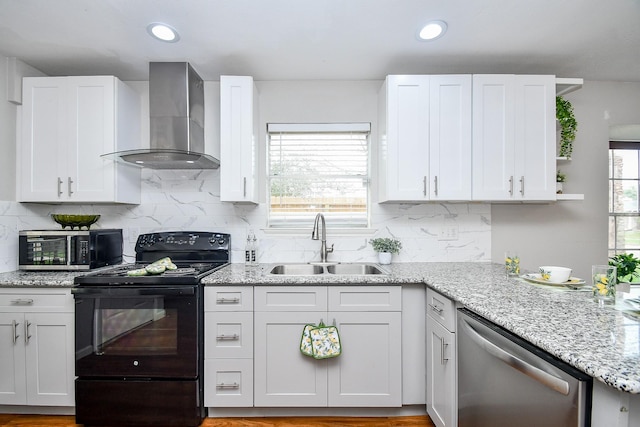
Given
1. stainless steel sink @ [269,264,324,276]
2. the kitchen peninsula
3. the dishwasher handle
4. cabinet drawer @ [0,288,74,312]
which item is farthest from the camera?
stainless steel sink @ [269,264,324,276]

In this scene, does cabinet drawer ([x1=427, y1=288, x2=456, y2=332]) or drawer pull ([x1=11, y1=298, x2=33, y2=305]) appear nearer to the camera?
cabinet drawer ([x1=427, y1=288, x2=456, y2=332])

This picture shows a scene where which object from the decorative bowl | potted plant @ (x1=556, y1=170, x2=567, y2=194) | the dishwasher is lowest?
the dishwasher

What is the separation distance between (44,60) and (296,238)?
7.58ft

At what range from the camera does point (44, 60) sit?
7.57 feet

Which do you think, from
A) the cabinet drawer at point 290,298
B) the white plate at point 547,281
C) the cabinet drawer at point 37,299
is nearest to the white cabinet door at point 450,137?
the white plate at point 547,281

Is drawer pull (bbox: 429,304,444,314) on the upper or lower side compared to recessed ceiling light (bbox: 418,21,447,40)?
lower

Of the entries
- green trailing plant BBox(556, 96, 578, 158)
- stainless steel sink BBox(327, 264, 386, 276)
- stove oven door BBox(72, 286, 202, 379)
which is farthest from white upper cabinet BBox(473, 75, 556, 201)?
stove oven door BBox(72, 286, 202, 379)

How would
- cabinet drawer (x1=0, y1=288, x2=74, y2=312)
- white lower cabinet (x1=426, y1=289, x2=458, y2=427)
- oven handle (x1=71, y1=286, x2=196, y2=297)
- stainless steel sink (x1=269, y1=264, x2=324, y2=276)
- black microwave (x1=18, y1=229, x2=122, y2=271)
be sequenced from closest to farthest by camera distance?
white lower cabinet (x1=426, y1=289, x2=458, y2=427) < oven handle (x1=71, y1=286, x2=196, y2=297) < cabinet drawer (x1=0, y1=288, x2=74, y2=312) < black microwave (x1=18, y1=229, x2=122, y2=271) < stainless steel sink (x1=269, y1=264, x2=324, y2=276)

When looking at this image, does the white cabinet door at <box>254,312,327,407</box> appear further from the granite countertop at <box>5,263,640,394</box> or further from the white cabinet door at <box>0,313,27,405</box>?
the white cabinet door at <box>0,313,27,405</box>

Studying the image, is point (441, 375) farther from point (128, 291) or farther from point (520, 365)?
point (128, 291)

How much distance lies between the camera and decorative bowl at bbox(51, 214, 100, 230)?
2.35 metres

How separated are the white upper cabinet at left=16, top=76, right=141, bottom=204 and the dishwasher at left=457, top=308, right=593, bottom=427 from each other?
8.26 feet

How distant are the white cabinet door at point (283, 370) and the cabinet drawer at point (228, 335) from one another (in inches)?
2.2

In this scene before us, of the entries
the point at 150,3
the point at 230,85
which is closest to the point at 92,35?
the point at 150,3
